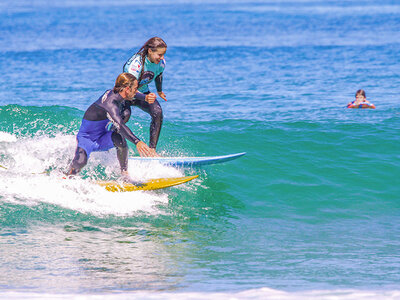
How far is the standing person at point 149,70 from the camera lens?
8.82 metres

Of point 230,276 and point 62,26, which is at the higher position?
point 62,26

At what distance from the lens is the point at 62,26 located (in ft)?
A: 158

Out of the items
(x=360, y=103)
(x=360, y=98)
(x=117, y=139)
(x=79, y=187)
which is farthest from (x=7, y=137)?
(x=360, y=98)

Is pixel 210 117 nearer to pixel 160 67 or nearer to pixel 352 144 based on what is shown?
pixel 352 144

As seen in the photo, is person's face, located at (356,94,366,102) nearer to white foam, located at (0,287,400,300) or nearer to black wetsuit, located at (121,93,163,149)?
black wetsuit, located at (121,93,163,149)

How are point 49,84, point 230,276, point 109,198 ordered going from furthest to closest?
point 49,84, point 109,198, point 230,276

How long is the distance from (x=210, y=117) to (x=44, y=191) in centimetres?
715

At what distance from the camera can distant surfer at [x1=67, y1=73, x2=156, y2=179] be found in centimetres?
790

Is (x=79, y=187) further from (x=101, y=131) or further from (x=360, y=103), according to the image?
(x=360, y=103)

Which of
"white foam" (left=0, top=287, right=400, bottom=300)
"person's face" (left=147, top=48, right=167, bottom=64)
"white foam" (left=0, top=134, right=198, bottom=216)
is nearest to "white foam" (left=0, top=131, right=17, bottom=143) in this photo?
"white foam" (left=0, top=134, right=198, bottom=216)

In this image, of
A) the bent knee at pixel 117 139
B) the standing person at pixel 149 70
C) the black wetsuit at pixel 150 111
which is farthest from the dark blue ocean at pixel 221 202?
the standing person at pixel 149 70

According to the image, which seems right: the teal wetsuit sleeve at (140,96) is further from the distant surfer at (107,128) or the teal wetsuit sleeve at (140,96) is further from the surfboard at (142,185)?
the surfboard at (142,185)

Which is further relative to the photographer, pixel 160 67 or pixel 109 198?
pixel 160 67

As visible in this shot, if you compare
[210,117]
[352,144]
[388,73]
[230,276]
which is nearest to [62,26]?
[388,73]
